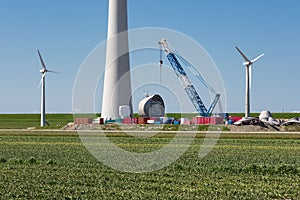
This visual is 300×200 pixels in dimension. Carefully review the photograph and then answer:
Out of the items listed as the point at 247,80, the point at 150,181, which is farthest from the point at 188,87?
the point at 150,181

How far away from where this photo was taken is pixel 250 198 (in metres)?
21.7

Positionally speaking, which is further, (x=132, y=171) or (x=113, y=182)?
(x=132, y=171)

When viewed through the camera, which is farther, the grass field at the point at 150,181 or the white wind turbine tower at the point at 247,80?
the white wind turbine tower at the point at 247,80

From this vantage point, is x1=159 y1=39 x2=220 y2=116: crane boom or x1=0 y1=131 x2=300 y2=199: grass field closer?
x1=0 y1=131 x2=300 y2=199: grass field

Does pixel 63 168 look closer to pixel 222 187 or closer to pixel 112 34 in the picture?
pixel 222 187

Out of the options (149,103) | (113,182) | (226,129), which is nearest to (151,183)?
(113,182)

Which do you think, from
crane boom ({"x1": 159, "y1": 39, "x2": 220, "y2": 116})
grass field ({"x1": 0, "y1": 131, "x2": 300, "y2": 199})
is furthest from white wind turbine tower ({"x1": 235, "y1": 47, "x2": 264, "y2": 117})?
grass field ({"x1": 0, "y1": 131, "x2": 300, "y2": 199})

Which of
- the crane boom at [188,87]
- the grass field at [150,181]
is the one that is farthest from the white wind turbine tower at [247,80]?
the grass field at [150,181]

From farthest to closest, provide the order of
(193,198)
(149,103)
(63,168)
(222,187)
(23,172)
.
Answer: (149,103) → (63,168) → (23,172) → (222,187) → (193,198)

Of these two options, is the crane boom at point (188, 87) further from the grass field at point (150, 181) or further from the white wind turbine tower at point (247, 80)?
the grass field at point (150, 181)

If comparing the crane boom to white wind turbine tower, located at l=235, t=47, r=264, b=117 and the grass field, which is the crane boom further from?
the grass field

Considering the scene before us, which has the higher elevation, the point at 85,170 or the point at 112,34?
the point at 112,34

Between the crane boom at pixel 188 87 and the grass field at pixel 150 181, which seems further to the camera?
the crane boom at pixel 188 87

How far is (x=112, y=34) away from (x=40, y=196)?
81.3 meters
